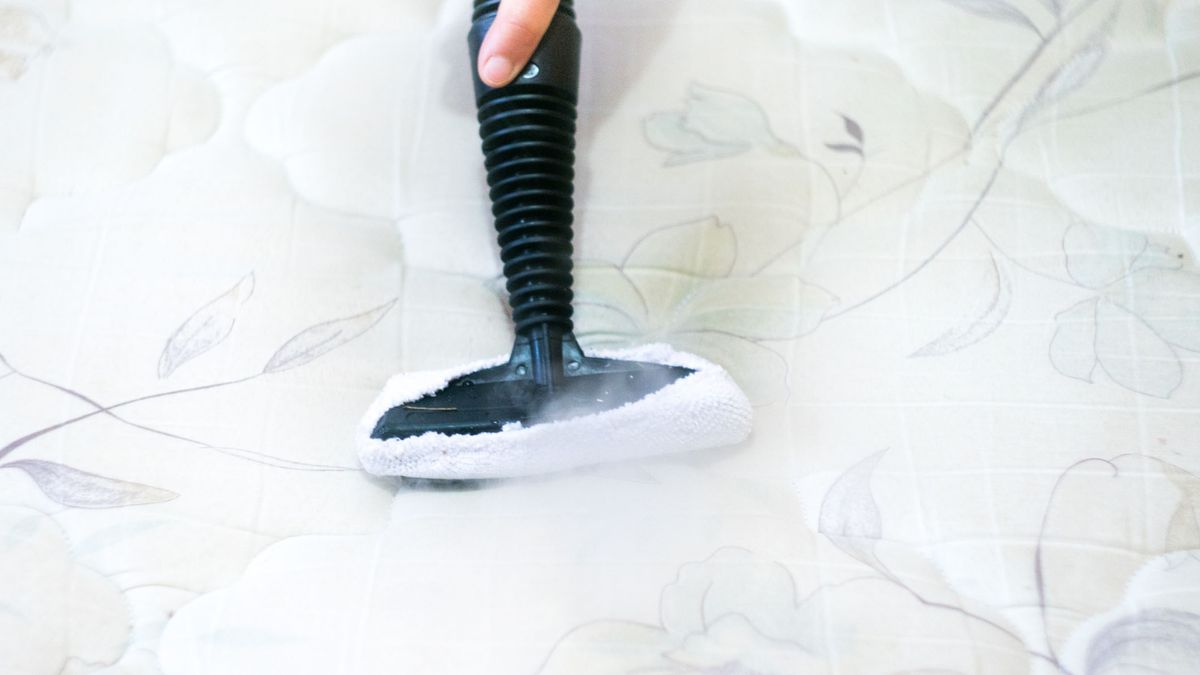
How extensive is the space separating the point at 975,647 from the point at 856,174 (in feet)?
1.03

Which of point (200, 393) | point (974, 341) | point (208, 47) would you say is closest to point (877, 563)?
point (974, 341)

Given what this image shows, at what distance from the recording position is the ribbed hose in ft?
1.83

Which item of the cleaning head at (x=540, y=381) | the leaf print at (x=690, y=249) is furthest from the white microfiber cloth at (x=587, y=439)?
the leaf print at (x=690, y=249)

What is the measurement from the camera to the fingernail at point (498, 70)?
0.56 meters

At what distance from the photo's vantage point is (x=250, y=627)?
0.46 m

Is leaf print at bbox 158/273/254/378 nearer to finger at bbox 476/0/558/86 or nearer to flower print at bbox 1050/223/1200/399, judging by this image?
finger at bbox 476/0/558/86

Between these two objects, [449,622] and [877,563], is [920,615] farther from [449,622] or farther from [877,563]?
[449,622]

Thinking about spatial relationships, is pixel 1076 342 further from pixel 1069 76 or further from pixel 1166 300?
pixel 1069 76

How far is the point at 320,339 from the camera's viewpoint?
1.92 ft

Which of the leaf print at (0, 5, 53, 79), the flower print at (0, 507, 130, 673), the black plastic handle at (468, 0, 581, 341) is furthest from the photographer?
the leaf print at (0, 5, 53, 79)

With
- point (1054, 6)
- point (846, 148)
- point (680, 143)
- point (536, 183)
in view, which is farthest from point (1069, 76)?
point (536, 183)

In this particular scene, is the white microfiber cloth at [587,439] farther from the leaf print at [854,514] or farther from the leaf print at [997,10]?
the leaf print at [997,10]

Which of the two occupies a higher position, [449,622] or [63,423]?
[63,423]

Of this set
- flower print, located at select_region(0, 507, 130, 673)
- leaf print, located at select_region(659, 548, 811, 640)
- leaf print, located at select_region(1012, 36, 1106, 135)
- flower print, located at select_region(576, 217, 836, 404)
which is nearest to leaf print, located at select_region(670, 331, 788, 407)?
flower print, located at select_region(576, 217, 836, 404)
